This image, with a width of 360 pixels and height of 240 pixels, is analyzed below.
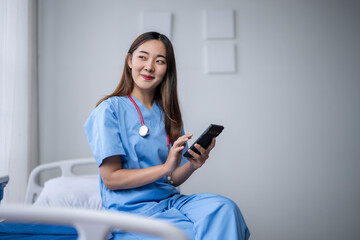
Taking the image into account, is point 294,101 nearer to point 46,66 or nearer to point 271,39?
point 271,39

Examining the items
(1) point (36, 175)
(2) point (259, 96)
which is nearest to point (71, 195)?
(1) point (36, 175)

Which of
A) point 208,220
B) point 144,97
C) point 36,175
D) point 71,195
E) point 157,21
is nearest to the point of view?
point 208,220

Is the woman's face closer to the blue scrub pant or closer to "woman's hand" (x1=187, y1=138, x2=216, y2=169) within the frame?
"woman's hand" (x1=187, y1=138, x2=216, y2=169)

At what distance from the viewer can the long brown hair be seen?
121 centimetres

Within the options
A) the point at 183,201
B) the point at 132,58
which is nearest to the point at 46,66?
the point at 132,58

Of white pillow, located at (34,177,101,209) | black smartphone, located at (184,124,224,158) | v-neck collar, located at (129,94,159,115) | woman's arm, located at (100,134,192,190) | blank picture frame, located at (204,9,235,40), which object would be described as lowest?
white pillow, located at (34,177,101,209)

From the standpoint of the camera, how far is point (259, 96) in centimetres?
227

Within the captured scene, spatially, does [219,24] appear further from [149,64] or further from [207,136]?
[207,136]

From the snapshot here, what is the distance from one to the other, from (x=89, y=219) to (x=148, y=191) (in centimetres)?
56

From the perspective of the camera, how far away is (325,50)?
91.9 inches

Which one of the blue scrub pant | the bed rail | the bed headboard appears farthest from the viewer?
the bed headboard

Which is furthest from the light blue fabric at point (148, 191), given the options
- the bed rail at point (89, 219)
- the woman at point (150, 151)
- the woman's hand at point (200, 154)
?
the bed rail at point (89, 219)

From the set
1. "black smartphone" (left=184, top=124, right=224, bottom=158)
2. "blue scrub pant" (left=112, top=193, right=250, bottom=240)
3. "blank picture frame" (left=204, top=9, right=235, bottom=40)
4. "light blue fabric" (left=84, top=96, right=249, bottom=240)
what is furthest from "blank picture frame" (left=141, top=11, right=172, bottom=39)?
"blue scrub pant" (left=112, top=193, right=250, bottom=240)

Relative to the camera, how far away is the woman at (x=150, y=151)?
0.90 metres
